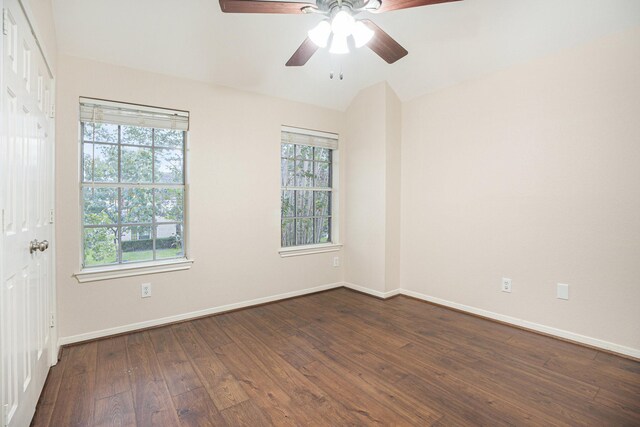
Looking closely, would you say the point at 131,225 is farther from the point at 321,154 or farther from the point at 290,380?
the point at 321,154

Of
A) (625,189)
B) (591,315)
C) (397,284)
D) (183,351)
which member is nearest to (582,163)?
(625,189)

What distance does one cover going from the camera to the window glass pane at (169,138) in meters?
3.00

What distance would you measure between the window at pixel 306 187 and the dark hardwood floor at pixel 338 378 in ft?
4.35

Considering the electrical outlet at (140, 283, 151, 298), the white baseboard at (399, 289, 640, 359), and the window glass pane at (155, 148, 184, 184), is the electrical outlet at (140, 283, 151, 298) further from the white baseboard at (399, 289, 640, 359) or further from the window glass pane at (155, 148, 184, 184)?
the white baseboard at (399, 289, 640, 359)

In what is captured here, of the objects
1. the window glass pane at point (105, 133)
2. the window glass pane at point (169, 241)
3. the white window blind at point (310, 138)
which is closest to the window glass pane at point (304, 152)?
the white window blind at point (310, 138)

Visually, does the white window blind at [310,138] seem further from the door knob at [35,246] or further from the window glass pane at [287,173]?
the door knob at [35,246]

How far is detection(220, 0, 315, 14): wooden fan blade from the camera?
5.69 ft

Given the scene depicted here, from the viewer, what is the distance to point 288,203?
13.0 ft

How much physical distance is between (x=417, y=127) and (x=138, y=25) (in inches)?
112

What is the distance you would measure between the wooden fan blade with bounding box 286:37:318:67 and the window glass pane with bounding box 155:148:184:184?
4.77 ft

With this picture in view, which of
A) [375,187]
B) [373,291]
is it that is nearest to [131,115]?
[375,187]

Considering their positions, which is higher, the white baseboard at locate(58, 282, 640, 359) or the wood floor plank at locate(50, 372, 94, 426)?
the white baseboard at locate(58, 282, 640, 359)

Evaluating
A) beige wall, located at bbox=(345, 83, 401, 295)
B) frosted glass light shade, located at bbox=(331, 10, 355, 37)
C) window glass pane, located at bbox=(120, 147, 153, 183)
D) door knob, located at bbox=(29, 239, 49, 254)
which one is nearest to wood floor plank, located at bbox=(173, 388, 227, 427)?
door knob, located at bbox=(29, 239, 49, 254)

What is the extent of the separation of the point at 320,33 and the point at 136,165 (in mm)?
2014
